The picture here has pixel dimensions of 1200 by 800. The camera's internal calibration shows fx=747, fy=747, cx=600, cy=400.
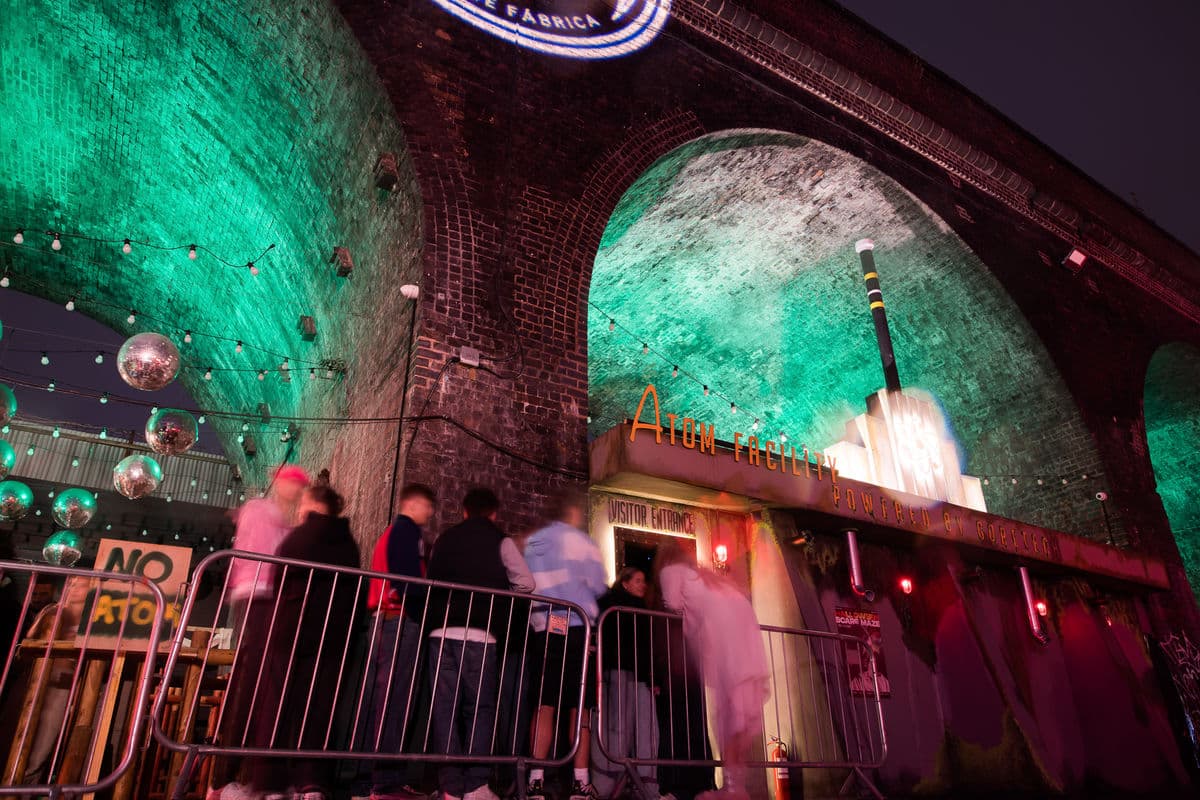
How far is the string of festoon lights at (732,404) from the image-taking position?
1147cm

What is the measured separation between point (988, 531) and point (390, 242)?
25.0 feet

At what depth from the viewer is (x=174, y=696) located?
703cm

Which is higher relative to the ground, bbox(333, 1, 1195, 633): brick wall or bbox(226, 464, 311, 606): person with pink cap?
bbox(333, 1, 1195, 633): brick wall

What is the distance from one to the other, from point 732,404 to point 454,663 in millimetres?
10678

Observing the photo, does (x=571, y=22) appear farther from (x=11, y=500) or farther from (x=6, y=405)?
(x=11, y=500)

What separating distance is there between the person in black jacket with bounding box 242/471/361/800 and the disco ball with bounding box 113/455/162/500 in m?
7.06

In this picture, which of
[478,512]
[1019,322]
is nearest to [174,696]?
[478,512]

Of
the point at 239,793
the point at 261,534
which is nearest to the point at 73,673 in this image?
the point at 261,534

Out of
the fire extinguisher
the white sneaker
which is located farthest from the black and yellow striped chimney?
the white sneaker

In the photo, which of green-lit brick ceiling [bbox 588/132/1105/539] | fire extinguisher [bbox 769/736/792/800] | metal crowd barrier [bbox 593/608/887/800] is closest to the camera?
metal crowd barrier [bbox 593/608/887/800]

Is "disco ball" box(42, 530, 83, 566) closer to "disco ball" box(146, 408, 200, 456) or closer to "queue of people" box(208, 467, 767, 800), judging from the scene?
"disco ball" box(146, 408, 200, 456)

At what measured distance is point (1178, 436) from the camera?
1487 centimetres

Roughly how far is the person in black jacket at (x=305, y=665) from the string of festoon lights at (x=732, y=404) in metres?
8.34

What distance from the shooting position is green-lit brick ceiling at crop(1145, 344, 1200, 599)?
46.9 feet
